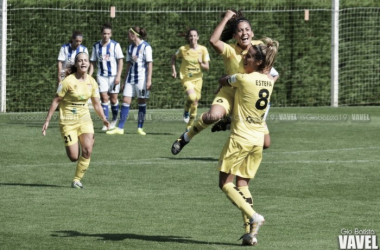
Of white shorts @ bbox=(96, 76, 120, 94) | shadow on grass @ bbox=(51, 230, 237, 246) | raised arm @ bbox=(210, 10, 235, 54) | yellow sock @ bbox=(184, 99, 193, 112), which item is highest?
raised arm @ bbox=(210, 10, 235, 54)

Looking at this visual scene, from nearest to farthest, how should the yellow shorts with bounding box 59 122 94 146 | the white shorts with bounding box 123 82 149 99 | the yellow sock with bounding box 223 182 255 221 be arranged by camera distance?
the yellow sock with bounding box 223 182 255 221 < the yellow shorts with bounding box 59 122 94 146 < the white shorts with bounding box 123 82 149 99

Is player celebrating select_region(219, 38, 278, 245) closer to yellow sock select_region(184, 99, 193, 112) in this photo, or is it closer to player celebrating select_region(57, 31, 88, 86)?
player celebrating select_region(57, 31, 88, 86)

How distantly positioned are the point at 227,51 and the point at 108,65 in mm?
10155

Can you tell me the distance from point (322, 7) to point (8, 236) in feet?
69.1

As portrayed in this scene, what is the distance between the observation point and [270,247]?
9.27 metres

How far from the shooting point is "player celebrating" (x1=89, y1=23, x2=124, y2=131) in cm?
2067

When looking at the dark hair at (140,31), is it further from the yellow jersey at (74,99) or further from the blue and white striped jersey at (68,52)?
the yellow jersey at (74,99)

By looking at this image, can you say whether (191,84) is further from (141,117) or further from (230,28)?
(230,28)

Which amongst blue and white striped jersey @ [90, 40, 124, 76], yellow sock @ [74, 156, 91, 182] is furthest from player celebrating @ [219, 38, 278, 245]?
blue and white striped jersey @ [90, 40, 124, 76]

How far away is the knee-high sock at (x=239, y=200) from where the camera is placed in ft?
30.2

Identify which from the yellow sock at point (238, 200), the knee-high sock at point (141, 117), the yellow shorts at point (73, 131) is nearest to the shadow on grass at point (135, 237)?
the yellow sock at point (238, 200)

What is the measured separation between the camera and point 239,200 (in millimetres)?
9273

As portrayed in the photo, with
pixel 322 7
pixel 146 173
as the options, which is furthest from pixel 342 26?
pixel 146 173

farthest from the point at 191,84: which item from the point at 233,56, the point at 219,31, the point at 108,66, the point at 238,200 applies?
the point at 238,200
